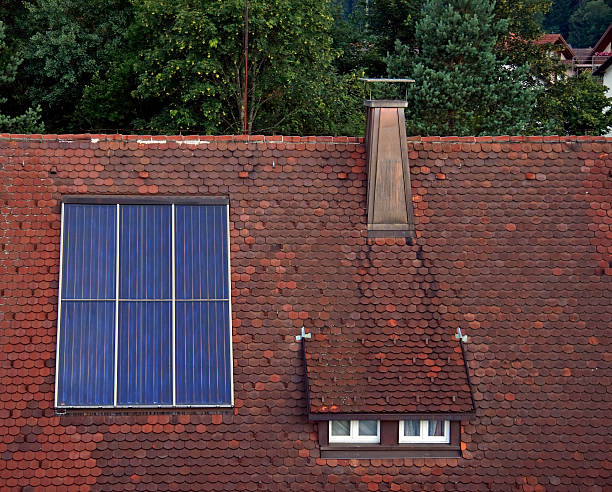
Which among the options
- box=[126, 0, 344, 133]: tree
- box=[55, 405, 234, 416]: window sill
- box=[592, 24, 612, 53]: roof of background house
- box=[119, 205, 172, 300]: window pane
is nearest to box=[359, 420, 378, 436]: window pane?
box=[55, 405, 234, 416]: window sill

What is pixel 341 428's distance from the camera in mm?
15602

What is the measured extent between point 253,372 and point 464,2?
32.1 m

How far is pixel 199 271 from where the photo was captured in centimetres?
1639

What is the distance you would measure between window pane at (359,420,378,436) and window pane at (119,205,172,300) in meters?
3.83

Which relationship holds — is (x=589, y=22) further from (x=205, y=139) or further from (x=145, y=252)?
(x=145, y=252)

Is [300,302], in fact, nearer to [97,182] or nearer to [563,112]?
[97,182]

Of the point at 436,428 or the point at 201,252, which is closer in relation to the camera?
the point at 436,428

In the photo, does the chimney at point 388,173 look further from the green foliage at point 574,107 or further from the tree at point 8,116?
the green foliage at point 574,107

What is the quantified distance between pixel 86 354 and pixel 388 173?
19.9ft

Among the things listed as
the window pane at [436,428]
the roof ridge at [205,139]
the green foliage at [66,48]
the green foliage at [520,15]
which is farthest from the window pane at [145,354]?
the green foliage at [520,15]

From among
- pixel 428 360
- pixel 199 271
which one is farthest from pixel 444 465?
pixel 199 271

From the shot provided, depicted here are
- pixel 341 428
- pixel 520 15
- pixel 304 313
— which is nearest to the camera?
pixel 341 428

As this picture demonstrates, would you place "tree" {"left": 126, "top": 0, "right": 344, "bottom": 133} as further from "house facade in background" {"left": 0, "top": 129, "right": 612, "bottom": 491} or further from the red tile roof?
the red tile roof

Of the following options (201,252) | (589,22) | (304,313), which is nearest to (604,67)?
(589,22)
